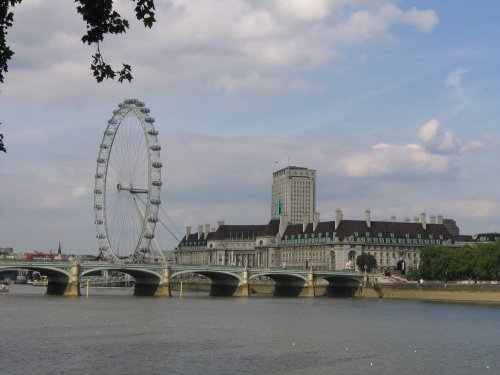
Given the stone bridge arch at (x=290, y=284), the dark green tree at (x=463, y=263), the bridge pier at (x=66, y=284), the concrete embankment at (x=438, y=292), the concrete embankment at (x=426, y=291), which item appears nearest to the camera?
the bridge pier at (x=66, y=284)

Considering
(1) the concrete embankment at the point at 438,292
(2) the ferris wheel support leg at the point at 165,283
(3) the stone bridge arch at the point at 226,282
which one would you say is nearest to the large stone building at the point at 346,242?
(3) the stone bridge arch at the point at 226,282

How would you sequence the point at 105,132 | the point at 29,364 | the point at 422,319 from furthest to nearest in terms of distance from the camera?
1. the point at 105,132
2. the point at 422,319
3. the point at 29,364

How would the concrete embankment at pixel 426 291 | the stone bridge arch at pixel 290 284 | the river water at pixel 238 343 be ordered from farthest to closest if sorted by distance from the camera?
the stone bridge arch at pixel 290 284, the concrete embankment at pixel 426 291, the river water at pixel 238 343

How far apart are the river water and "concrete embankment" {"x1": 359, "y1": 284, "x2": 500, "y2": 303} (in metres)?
31.1

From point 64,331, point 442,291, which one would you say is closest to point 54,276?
point 442,291

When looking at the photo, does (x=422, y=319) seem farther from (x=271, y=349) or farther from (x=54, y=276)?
(x=54, y=276)

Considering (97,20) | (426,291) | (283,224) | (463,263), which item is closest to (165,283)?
(426,291)

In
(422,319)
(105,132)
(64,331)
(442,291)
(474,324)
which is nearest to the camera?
(64,331)

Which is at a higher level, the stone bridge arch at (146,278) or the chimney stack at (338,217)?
the chimney stack at (338,217)

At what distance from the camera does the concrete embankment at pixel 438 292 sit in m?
96.3

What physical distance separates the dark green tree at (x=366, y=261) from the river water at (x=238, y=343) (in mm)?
74760

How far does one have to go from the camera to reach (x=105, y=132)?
96188 mm

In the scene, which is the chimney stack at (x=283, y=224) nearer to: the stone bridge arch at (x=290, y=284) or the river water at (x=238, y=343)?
the stone bridge arch at (x=290, y=284)

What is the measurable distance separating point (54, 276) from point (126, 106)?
22.9 meters
